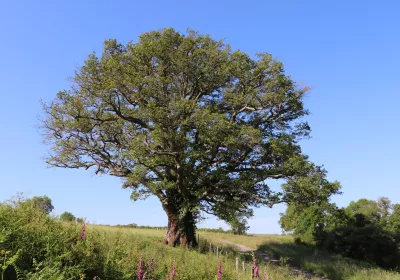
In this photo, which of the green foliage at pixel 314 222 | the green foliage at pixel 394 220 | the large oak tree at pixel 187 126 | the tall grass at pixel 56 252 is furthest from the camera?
the green foliage at pixel 394 220

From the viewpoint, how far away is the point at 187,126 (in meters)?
20.2

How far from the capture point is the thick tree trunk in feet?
72.5

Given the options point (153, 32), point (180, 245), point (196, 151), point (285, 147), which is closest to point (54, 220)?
point (196, 151)

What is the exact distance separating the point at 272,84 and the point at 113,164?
39.6 feet

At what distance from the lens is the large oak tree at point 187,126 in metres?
19.9

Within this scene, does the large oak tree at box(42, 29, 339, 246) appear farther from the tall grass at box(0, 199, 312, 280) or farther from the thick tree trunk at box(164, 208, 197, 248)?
the tall grass at box(0, 199, 312, 280)

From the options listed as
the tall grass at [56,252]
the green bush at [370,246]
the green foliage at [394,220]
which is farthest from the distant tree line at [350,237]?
the green foliage at [394,220]

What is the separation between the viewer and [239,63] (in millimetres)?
21297

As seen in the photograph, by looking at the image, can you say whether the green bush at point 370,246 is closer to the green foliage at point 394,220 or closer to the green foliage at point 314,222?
the green foliage at point 314,222

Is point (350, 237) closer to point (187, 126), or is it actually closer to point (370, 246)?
point (370, 246)

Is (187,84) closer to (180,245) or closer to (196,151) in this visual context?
(196,151)

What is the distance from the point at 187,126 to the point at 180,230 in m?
7.29

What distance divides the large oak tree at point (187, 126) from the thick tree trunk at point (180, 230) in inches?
2.7

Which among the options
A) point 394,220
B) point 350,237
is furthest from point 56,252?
point 394,220
